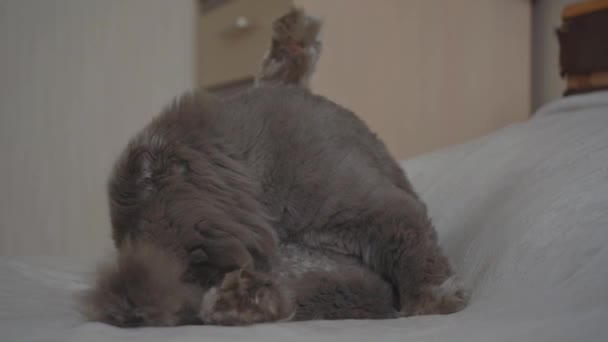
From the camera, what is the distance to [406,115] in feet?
7.11

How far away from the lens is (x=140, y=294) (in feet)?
2.28

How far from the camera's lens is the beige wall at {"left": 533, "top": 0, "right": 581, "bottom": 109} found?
2270mm

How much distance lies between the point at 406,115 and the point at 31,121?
5.08 ft

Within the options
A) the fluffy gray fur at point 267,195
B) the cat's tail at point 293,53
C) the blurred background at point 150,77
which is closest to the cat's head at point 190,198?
the fluffy gray fur at point 267,195

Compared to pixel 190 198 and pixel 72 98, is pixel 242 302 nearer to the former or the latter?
pixel 190 198

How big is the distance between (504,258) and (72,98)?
2.28 metres

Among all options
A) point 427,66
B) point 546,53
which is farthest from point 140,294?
point 546,53

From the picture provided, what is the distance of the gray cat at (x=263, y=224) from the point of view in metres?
0.73

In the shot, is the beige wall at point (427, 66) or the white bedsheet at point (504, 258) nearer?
the white bedsheet at point (504, 258)

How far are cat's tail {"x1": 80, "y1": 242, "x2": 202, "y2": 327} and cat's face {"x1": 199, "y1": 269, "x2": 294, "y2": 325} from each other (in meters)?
0.02

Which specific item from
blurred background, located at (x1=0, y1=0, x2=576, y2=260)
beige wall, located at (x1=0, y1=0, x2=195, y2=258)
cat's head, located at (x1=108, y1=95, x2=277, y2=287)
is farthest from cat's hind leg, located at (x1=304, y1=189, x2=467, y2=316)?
beige wall, located at (x1=0, y1=0, x2=195, y2=258)

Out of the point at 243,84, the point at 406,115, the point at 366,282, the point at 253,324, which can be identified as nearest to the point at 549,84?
the point at 406,115

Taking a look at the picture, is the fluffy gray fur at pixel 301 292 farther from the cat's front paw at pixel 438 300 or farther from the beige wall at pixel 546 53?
the beige wall at pixel 546 53

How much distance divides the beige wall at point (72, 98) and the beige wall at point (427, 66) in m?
0.92
